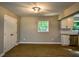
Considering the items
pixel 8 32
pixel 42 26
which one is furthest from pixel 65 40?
pixel 8 32

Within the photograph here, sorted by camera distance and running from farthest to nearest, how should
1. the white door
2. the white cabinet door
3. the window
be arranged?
the window
the white cabinet door
the white door

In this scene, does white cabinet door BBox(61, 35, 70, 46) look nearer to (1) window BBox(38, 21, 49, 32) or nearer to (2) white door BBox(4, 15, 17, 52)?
(1) window BBox(38, 21, 49, 32)

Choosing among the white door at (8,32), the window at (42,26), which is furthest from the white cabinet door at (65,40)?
the white door at (8,32)

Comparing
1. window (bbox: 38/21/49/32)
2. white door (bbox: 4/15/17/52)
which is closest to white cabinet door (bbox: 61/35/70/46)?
window (bbox: 38/21/49/32)

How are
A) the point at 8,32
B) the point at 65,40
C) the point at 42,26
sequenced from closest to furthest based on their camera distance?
the point at 8,32 → the point at 65,40 → the point at 42,26

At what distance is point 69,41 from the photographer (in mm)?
8852

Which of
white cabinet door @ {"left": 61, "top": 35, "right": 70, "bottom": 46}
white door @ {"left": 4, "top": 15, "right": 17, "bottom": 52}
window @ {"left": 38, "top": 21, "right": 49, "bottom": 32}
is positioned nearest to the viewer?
white door @ {"left": 4, "top": 15, "right": 17, "bottom": 52}

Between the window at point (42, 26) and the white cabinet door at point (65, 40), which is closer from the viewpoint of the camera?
the white cabinet door at point (65, 40)

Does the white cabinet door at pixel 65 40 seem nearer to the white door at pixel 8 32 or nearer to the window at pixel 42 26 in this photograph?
the window at pixel 42 26

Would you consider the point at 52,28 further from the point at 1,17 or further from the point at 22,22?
the point at 1,17

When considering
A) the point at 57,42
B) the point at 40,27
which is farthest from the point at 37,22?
the point at 57,42

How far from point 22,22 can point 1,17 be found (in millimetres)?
4788

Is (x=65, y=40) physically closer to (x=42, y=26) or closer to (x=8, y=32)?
(x=42, y=26)

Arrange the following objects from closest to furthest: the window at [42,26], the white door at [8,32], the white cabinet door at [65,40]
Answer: the white door at [8,32]
the white cabinet door at [65,40]
the window at [42,26]
